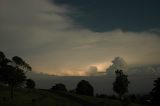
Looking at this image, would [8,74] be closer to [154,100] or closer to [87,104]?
[87,104]

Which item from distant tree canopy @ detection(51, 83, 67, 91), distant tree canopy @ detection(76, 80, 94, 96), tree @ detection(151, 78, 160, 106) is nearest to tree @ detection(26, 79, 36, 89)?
distant tree canopy @ detection(51, 83, 67, 91)

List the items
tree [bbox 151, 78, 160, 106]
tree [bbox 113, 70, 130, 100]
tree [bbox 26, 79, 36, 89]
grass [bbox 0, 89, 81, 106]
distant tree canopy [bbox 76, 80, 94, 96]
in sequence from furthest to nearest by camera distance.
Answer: tree [bbox 26, 79, 36, 89]
distant tree canopy [bbox 76, 80, 94, 96]
tree [bbox 113, 70, 130, 100]
tree [bbox 151, 78, 160, 106]
grass [bbox 0, 89, 81, 106]

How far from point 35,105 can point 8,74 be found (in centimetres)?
1873

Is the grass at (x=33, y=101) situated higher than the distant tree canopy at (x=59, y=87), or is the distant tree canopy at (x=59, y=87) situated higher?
the distant tree canopy at (x=59, y=87)

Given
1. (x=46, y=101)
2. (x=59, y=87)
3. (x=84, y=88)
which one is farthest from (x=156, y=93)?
(x=59, y=87)

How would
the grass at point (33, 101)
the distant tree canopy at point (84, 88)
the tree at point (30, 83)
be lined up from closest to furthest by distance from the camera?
1. the grass at point (33, 101)
2. the distant tree canopy at point (84, 88)
3. the tree at point (30, 83)

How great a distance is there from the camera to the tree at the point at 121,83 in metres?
93.2

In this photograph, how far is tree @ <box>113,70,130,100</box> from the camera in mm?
93188

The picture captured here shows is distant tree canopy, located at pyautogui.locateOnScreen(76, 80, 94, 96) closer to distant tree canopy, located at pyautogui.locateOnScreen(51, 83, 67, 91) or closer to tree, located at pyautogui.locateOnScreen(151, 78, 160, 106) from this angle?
distant tree canopy, located at pyautogui.locateOnScreen(51, 83, 67, 91)

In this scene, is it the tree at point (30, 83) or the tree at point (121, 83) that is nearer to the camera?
the tree at point (121, 83)

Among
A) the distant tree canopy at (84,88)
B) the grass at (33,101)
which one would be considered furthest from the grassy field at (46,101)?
the distant tree canopy at (84,88)

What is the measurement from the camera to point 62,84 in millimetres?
149875

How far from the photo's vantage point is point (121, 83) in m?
93.0

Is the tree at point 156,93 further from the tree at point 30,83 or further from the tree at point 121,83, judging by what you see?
the tree at point 30,83
